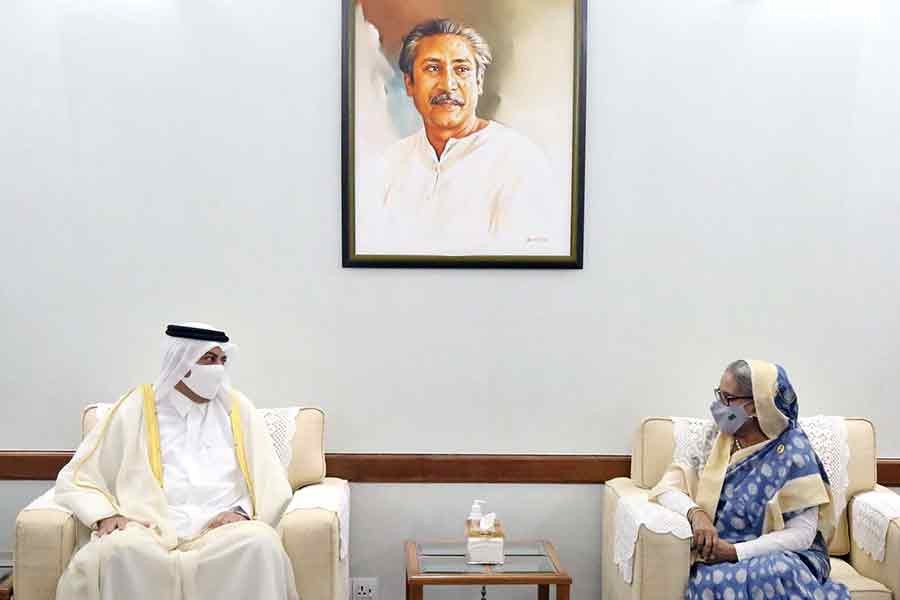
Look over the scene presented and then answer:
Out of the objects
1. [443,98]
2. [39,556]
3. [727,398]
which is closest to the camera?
[39,556]

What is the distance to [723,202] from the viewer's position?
433 cm

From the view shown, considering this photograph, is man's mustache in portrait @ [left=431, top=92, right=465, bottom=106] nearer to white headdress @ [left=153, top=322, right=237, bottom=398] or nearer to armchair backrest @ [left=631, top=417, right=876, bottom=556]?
white headdress @ [left=153, top=322, right=237, bottom=398]

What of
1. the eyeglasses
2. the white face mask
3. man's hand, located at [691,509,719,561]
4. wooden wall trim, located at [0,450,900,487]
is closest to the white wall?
wooden wall trim, located at [0,450,900,487]

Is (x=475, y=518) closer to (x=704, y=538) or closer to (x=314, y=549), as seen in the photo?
(x=314, y=549)

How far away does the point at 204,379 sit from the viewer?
12.4 ft

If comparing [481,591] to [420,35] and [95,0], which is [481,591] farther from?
[95,0]

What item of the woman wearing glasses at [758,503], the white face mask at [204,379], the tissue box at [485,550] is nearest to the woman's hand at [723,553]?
the woman wearing glasses at [758,503]

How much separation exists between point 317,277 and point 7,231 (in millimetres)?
1239

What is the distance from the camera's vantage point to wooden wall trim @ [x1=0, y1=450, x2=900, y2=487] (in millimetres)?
4285

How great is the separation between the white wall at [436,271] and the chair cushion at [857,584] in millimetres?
774

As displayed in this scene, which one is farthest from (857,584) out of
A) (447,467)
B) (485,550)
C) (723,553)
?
(447,467)

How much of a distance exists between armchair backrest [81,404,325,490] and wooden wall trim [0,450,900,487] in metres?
0.25

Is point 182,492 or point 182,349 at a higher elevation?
point 182,349

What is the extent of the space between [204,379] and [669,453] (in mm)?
1751
